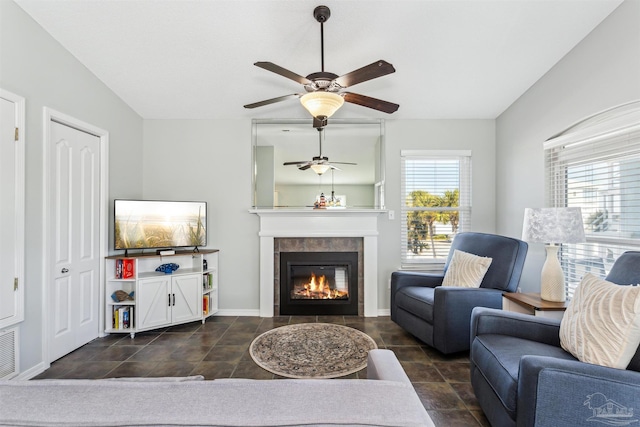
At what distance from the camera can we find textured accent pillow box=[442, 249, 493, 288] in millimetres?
2852

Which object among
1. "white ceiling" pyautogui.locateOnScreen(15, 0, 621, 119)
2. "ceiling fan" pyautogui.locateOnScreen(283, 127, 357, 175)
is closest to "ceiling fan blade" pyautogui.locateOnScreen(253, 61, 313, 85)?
"white ceiling" pyautogui.locateOnScreen(15, 0, 621, 119)

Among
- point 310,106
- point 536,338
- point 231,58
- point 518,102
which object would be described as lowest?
point 536,338

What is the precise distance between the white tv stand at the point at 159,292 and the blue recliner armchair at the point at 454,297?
2240 mm

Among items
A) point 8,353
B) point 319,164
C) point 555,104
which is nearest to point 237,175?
point 319,164

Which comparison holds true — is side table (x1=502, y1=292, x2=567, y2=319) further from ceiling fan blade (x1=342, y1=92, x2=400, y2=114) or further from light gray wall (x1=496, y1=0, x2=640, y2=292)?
ceiling fan blade (x1=342, y1=92, x2=400, y2=114)

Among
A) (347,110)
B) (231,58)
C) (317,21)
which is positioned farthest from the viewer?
(347,110)

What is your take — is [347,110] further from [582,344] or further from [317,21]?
[582,344]

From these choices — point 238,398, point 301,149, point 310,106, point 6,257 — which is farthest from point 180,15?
point 238,398

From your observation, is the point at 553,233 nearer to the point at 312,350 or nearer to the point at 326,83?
the point at 326,83

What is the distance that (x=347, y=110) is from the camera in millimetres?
3711

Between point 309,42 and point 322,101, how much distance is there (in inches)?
32.9

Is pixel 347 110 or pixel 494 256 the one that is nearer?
pixel 494 256

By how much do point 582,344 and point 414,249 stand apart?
7.89 ft

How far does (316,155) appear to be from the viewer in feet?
12.6
